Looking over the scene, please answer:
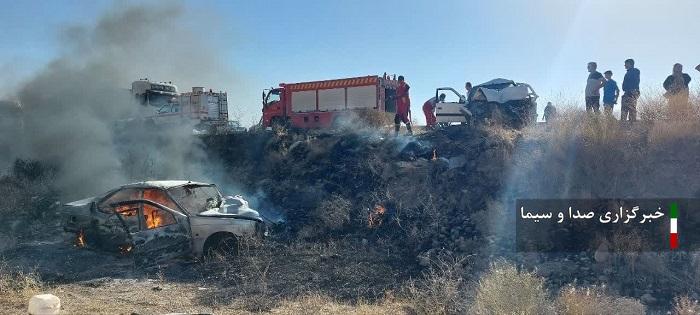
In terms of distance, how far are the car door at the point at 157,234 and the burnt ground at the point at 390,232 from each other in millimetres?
251

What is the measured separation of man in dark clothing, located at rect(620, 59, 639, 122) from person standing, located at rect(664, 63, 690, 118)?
1.77 ft

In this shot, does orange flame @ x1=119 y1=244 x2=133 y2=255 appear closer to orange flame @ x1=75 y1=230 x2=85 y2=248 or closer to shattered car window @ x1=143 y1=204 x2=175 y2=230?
shattered car window @ x1=143 y1=204 x2=175 y2=230

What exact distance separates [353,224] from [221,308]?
423cm

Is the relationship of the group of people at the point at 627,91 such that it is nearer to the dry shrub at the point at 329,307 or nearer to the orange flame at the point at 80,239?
the dry shrub at the point at 329,307

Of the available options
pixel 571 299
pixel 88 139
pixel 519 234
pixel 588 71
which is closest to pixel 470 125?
pixel 588 71

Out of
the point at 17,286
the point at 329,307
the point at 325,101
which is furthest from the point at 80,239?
the point at 325,101

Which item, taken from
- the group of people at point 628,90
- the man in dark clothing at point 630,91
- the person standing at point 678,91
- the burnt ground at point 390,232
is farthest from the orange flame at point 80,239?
the person standing at point 678,91

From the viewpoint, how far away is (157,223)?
8.24m

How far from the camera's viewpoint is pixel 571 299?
5.21 meters

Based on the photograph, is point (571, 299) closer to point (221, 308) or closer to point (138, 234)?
point (221, 308)

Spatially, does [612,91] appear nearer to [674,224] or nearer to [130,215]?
[674,224]

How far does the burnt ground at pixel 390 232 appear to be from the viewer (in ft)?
21.8

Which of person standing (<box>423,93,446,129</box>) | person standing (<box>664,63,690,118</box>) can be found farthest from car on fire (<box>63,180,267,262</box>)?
person standing (<box>423,93,446,129</box>)

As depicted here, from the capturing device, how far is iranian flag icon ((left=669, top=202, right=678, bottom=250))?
7384 millimetres
